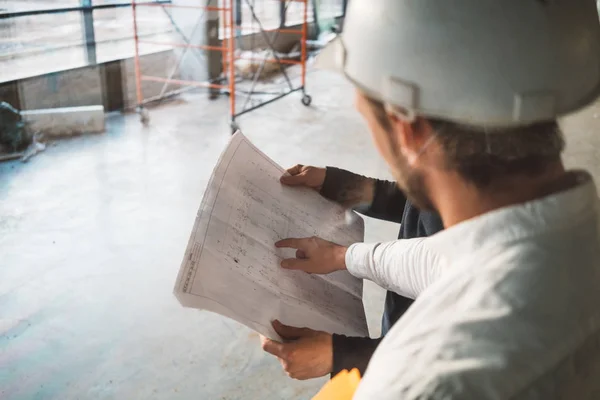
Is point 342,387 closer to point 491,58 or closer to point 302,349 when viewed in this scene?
point 302,349

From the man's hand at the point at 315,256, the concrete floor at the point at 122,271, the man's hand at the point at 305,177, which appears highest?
the man's hand at the point at 305,177

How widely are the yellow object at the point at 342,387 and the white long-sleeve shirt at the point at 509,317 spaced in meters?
0.46

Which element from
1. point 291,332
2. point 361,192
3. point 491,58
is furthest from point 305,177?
point 491,58

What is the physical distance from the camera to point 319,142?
4.14 meters

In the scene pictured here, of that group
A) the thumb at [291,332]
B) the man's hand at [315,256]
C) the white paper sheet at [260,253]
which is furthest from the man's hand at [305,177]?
the thumb at [291,332]

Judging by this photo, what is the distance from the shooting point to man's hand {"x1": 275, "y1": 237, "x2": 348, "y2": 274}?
3.15 feet

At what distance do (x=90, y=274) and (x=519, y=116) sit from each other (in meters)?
2.11

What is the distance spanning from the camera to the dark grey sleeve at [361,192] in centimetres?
112

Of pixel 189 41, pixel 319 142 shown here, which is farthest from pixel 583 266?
pixel 189 41

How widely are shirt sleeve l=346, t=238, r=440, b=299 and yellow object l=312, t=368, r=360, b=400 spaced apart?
173 mm

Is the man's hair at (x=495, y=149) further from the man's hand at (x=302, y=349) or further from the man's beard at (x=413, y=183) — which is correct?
the man's hand at (x=302, y=349)

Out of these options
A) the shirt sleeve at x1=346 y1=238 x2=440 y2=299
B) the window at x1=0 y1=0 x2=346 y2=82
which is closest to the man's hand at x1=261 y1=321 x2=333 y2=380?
the shirt sleeve at x1=346 y1=238 x2=440 y2=299

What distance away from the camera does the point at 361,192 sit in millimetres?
1138

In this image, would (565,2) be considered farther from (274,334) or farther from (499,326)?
(274,334)
